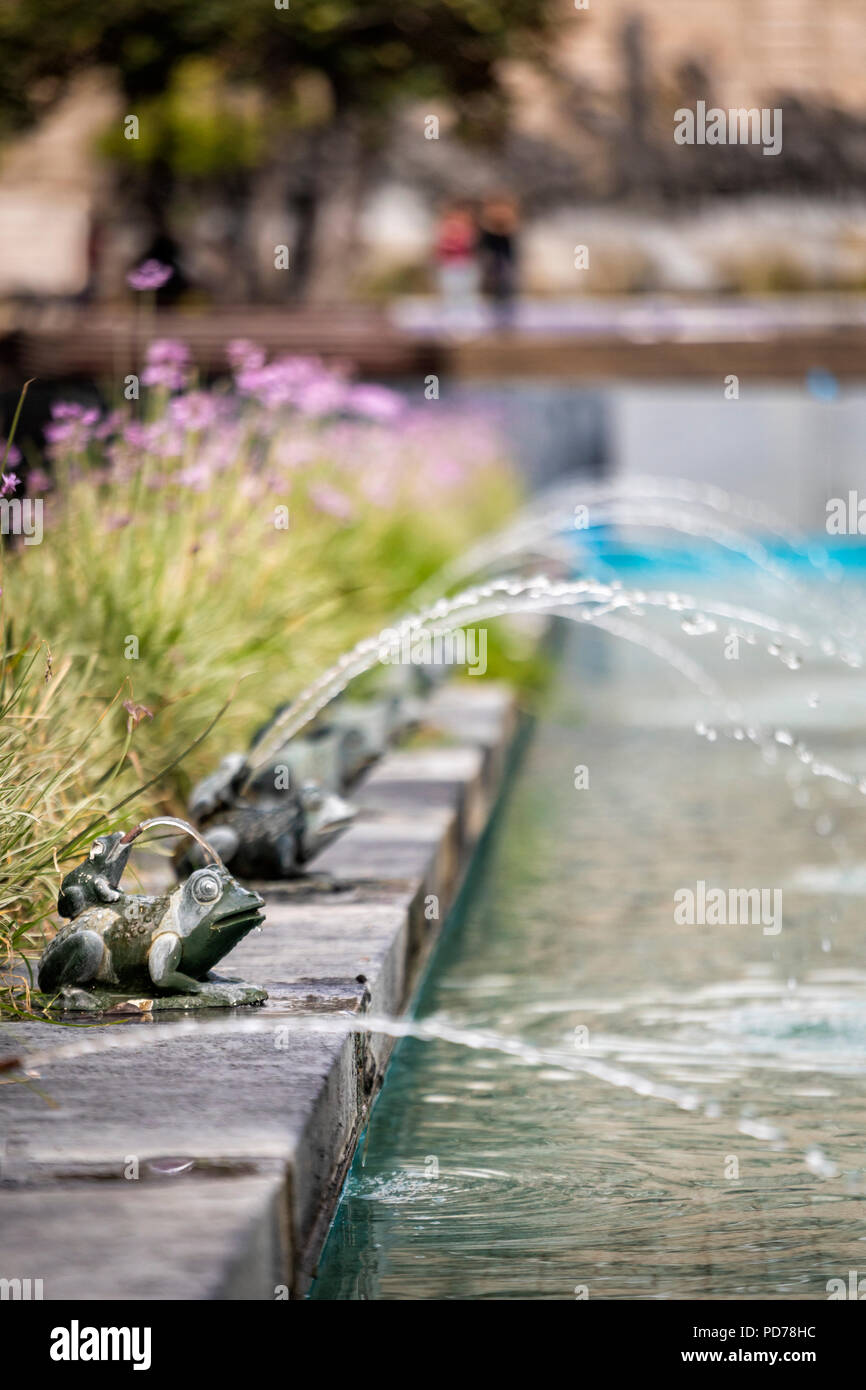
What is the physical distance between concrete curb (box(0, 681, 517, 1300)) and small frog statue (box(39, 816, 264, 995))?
0.45 ft

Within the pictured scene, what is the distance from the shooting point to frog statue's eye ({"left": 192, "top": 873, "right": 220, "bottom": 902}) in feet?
11.6

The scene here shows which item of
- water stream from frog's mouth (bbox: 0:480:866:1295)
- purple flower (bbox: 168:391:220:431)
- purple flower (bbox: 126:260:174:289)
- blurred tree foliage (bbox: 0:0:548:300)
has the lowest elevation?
water stream from frog's mouth (bbox: 0:480:866:1295)

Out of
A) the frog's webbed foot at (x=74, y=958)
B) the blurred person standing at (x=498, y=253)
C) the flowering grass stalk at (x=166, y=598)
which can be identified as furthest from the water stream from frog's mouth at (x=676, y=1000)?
the blurred person standing at (x=498, y=253)

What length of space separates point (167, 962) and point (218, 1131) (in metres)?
0.70

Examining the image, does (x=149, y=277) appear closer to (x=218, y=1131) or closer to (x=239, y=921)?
(x=239, y=921)

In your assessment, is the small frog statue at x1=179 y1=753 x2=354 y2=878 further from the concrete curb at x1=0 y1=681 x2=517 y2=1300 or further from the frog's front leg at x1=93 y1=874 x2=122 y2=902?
the frog's front leg at x1=93 y1=874 x2=122 y2=902

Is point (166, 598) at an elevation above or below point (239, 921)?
above

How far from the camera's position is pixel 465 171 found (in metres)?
39.5

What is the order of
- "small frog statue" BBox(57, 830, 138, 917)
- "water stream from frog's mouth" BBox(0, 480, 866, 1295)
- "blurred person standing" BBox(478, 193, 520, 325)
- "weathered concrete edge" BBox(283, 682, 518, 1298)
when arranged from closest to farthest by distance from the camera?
"weathered concrete edge" BBox(283, 682, 518, 1298) → "small frog statue" BBox(57, 830, 138, 917) → "water stream from frog's mouth" BBox(0, 480, 866, 1295) → "blurred person standing" BBox(478, 193, 520, 325)

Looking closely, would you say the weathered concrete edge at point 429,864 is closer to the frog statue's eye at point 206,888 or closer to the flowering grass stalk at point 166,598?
the frog statue's eye at point 206,888

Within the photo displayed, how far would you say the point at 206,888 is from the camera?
3531mm

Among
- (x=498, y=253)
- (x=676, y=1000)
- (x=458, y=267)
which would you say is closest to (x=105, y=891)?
(x=676, y=1000)

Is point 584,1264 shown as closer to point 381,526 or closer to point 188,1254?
point 188,1254

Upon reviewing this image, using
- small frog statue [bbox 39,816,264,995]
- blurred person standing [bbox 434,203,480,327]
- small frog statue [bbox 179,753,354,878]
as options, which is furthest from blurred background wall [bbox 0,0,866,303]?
small frog statue [bbox 39,816,264,995]
